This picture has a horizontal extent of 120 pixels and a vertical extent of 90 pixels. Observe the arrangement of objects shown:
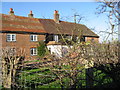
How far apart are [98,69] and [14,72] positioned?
2.58 m

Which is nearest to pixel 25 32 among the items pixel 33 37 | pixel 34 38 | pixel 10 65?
pixel 33 37

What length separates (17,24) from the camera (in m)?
22.8

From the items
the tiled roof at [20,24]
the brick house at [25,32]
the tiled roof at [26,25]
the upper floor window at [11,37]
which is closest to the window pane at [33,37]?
the brick house at [25,32]

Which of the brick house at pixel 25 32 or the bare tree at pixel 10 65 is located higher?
the brick house at pixel 25 32

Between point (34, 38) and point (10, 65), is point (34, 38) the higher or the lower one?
the higher one

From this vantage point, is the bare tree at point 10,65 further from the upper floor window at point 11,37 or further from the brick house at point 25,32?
the upper floor window at point 11,37

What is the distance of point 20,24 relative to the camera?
76.2 ft

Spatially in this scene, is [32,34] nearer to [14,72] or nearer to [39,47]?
[39,47]

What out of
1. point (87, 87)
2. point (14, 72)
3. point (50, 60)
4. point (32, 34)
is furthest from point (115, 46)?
point (32, 34)

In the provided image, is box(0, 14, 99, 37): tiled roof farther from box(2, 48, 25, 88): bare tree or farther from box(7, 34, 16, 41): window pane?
box(2, 48, 25, 88): bare tree

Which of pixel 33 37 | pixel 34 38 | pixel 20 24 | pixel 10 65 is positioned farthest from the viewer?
pixel 34 38

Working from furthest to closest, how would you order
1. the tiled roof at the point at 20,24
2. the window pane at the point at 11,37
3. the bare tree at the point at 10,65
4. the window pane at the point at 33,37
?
the window pane at the point at 33,37, the tiled roof at the point at 20,24, the window pane at the point at 11,37, the bare tree at the point at 10,65

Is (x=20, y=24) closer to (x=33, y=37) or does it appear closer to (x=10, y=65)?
(x=33, y=37)

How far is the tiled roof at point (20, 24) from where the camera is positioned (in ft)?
70.4
